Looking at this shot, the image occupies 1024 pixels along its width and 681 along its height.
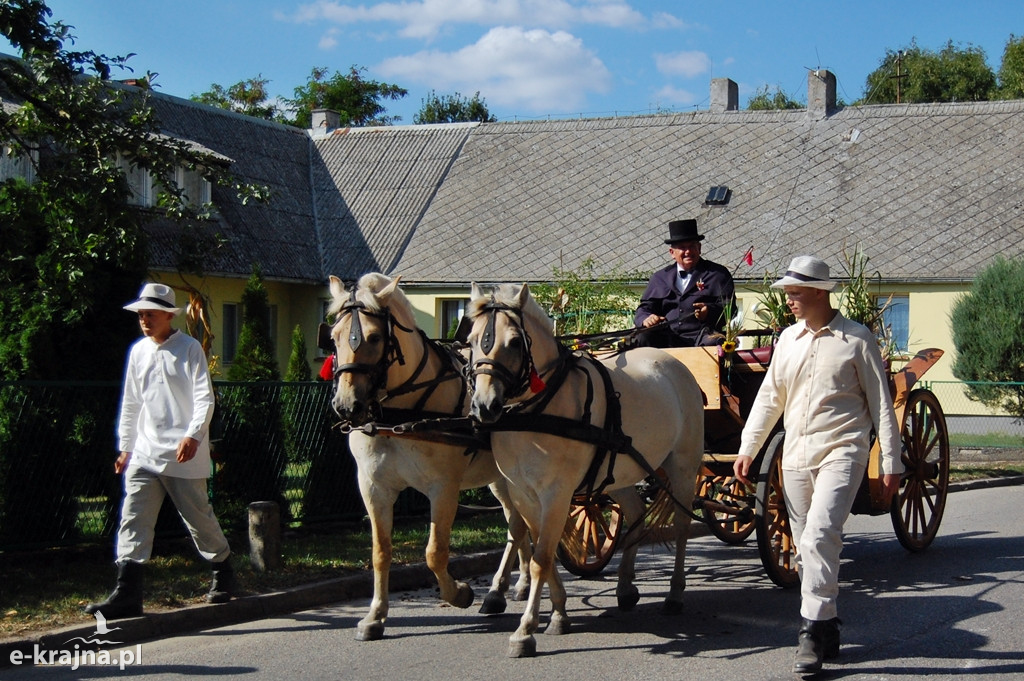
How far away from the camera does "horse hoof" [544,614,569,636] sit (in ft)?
22.6

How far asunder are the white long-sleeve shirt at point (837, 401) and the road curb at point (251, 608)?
360 centimetres

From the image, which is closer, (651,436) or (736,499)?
(651,436)

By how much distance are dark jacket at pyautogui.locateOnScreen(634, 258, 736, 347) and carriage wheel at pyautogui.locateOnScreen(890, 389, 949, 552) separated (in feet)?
5.46

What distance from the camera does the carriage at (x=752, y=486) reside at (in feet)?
25.9

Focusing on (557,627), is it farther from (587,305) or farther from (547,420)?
(587,305)

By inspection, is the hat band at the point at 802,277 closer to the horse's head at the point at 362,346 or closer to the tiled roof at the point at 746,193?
the horse's head at the point at 362,346

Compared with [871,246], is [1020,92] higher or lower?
higher

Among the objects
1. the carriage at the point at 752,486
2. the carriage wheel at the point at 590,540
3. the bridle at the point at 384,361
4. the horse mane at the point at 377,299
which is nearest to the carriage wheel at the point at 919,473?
the carriage at the point at 752,486

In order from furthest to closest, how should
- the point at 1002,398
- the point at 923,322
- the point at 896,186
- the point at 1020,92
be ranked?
the point at 1020,92, the point at 896,186, the point at 923,322, the point at 1002,398

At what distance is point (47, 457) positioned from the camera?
8617mm

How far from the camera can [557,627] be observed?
6891 millimetres

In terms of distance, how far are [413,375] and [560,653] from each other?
6.12 ft

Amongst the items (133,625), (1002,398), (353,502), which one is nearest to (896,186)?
A: (1002,398)

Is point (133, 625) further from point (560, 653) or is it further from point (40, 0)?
point (40, 0)
